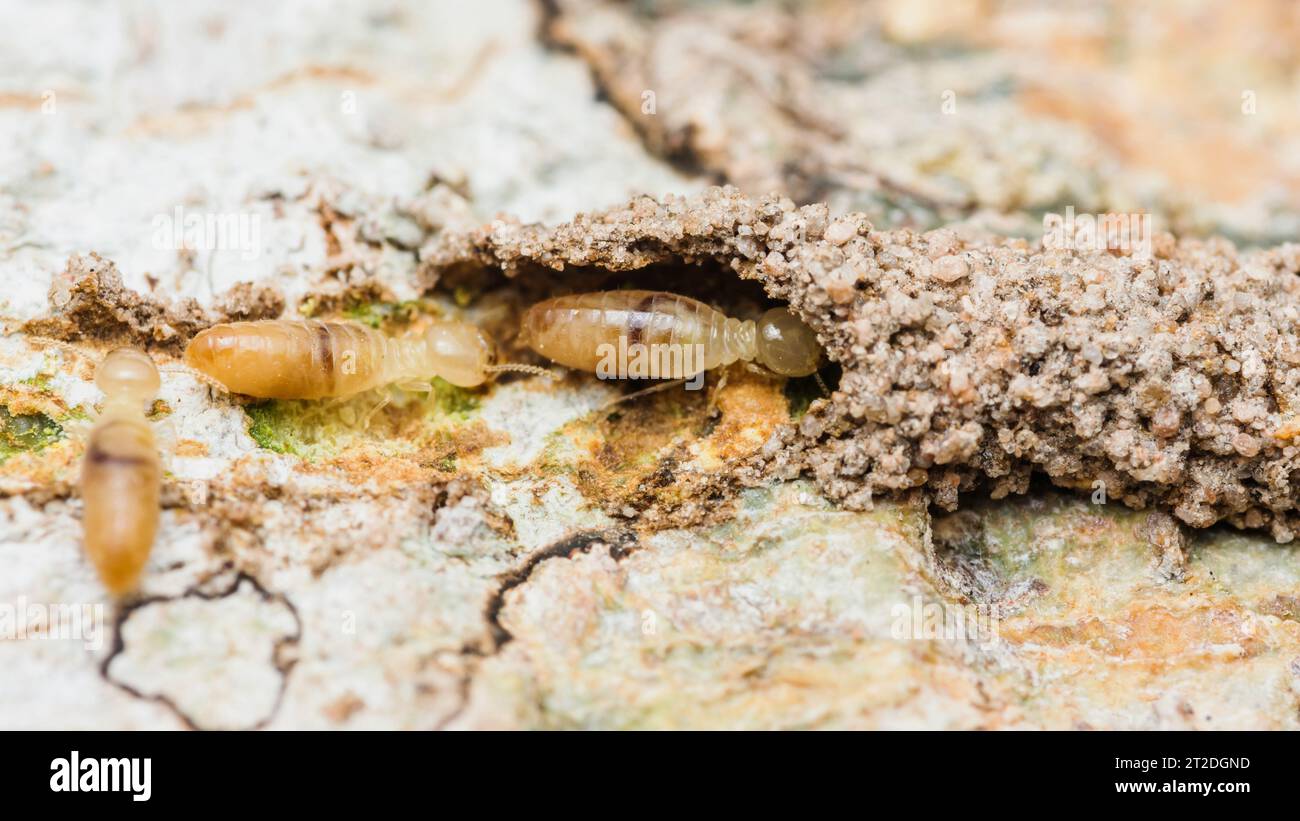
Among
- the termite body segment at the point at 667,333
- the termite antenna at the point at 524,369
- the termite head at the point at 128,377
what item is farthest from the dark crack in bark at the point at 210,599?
the termite body segment at the point at 667,333

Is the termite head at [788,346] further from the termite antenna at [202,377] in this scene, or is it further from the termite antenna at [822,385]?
the termite antenna at [202,377]

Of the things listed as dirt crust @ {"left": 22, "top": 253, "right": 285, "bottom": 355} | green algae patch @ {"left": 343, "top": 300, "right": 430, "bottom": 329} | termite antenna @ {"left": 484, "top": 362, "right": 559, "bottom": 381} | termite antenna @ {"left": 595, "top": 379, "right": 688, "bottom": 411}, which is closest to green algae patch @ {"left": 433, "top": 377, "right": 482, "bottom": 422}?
termite antenna @ {"left": 484, "top": 362, "right": 559, "bottom": 381}

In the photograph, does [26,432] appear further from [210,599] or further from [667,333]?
[667,333]

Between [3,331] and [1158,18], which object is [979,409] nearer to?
[3,331]

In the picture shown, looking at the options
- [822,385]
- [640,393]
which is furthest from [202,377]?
[822,385]

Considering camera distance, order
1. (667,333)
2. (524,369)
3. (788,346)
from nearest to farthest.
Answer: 1. (788,346)
2. (667,333)
3. (524,369)

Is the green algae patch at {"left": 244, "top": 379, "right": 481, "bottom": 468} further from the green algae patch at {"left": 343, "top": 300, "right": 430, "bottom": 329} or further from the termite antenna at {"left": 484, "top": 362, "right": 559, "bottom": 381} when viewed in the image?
the green algae patch at {"left": 343, "top": 300, "right": 430, "bottom": 329}

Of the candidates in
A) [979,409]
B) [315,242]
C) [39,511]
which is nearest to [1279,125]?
[979,409]
